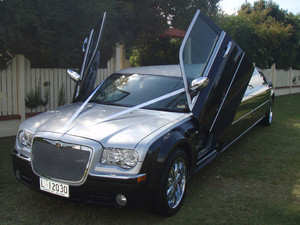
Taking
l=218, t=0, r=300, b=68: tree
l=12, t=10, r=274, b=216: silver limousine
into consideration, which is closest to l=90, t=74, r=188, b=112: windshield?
l=12, t=10, r=274, b=216: silver limousine

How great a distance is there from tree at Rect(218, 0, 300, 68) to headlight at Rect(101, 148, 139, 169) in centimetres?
1461

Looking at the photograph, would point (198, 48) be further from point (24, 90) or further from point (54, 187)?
point (24, 90)

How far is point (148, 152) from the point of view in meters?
2.90

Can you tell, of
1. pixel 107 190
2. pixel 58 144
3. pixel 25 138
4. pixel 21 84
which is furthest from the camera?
pixel 21 84

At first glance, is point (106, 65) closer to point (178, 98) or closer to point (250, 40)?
point (178, 98)

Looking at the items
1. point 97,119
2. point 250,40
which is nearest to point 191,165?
point 97,119

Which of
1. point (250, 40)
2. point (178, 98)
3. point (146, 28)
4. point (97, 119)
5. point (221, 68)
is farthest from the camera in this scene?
point (250, 40)

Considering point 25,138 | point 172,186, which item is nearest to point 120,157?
point 172,186

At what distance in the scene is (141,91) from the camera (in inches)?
168

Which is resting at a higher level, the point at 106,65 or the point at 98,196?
the point at 106,65

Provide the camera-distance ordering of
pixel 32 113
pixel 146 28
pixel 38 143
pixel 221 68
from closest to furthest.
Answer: pixel 38 143
pixel 221 68
pixel 32 113
pixel 146 28

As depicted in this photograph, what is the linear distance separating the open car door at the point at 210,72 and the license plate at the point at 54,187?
70.9 inches

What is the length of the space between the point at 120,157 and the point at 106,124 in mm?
515

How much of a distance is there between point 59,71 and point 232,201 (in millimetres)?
5651
